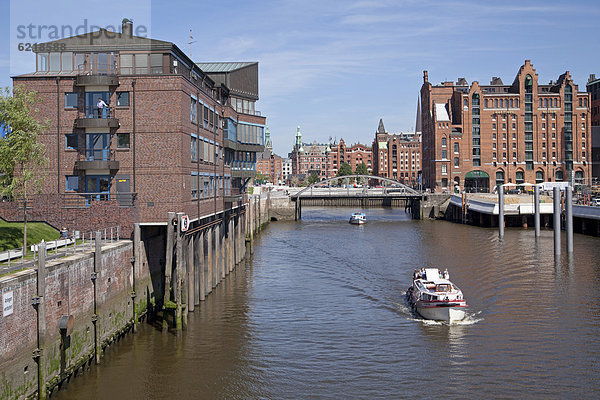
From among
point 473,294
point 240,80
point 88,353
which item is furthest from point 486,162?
point 88,353

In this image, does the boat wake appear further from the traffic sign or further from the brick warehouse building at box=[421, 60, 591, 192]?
the brick warehouse building at box=[421, 60, 591, 192]

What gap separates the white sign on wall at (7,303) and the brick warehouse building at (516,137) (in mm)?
131909

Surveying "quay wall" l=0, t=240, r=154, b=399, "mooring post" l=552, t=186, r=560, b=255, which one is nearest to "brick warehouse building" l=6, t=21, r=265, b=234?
"quay wall" l=0, t=240, r=154, b=399

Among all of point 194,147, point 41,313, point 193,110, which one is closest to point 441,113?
point 193,110

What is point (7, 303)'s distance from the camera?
62.8 ft

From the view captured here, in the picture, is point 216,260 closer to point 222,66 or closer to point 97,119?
point 97,119

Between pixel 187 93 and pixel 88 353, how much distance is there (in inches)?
687

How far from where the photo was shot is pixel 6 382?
18578mm

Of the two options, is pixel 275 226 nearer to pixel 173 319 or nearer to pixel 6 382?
pixel 173 319

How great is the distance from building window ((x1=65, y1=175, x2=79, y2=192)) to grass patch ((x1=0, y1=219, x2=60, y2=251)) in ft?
9.36

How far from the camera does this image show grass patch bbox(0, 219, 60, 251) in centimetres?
2983

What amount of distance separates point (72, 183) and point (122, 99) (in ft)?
20.2

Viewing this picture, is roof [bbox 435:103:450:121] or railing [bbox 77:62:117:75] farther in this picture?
roof [bbox 435:103:450:121]

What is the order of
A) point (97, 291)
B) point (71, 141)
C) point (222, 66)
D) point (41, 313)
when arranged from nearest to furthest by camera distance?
point (41, 313) < point (97, 291) < point (71, 141) < point (222, 66)
